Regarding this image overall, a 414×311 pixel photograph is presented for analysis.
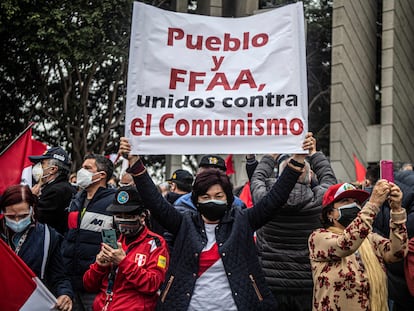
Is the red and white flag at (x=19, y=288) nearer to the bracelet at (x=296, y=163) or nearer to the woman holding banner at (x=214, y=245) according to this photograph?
the woman holding banner at (x=214, y=245)

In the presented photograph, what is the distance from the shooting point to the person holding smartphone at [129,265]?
405cm

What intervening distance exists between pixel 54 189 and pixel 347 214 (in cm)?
278

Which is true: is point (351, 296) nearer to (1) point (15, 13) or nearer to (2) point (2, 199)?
(2) point (2, 199)

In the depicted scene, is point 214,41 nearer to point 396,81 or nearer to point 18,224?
point 18,224

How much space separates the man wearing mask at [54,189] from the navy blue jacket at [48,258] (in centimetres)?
120

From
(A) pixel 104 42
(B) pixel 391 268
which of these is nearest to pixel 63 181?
(B) pixel 391 268

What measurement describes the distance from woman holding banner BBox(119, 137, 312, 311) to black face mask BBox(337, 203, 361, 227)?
40 cm

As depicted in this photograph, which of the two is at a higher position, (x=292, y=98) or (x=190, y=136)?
(x=292, y=98)

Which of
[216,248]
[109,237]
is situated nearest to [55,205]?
[109,237]

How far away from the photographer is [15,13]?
Result: 17.8 meters

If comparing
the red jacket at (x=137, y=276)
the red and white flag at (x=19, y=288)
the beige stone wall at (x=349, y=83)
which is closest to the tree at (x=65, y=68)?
→ the beige stone wall at (x=349, y=83)

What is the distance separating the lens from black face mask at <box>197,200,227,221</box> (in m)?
3.96

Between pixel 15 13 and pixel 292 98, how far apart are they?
15104 millimetres

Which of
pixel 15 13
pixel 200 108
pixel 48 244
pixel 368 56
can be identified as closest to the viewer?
pixel 48 244
